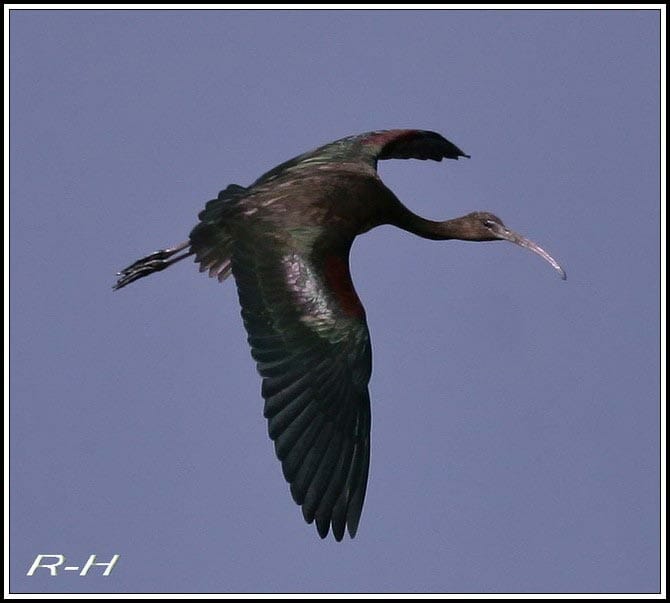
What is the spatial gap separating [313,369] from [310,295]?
77 centimetres

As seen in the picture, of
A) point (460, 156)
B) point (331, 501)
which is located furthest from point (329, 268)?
point (460, 156)

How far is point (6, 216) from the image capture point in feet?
69.1

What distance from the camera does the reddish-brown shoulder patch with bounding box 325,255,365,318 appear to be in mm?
16516

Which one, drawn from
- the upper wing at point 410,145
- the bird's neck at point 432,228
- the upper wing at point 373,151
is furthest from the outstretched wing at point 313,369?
the upper wing at point 410,145

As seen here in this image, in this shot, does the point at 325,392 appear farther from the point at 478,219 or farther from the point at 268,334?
the point at 478,219

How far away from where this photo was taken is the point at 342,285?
16.7 metres

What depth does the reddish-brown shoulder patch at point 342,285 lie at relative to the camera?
1652 centimetres

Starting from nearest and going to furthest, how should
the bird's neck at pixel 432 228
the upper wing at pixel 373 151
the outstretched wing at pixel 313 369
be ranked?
the outstretched wing at pixel 313 369 → the upper wing at pixel 373 151 → the bird's neck at pixel 432 228

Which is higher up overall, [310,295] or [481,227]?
[481,227]

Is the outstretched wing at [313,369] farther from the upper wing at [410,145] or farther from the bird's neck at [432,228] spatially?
the upper wing at [410,145]

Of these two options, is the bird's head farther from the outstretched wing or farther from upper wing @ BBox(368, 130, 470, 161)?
the outstretched wing

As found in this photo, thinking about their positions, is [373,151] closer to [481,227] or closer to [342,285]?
[481,227]

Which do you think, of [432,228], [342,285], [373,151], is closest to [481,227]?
[432,228]

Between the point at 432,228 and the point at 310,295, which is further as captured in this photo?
the point at 432,228
